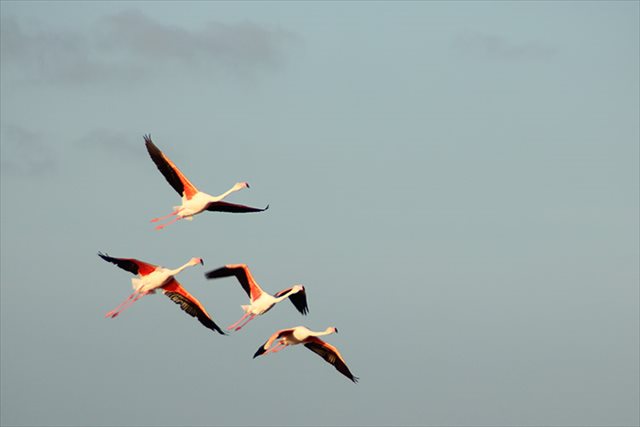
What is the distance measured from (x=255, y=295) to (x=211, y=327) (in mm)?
2620

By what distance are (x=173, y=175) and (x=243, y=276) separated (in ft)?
19.1

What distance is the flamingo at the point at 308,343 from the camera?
75.2 metres

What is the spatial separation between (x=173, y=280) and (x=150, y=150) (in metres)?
5.55

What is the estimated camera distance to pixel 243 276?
78688mm

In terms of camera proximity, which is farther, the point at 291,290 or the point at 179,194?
the point at 291,290

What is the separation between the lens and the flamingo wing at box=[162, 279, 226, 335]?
252 ft

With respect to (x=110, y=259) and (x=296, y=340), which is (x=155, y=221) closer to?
(x=110, y=259)

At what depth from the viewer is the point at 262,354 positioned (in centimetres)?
7406

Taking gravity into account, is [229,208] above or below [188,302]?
above

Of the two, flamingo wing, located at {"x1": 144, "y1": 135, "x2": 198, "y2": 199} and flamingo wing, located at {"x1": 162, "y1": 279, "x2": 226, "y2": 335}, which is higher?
flamingo wing, located at {"x1": 144, "y1": 135, "x2": 198, "y2": 199}

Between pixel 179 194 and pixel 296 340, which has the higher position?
pixel 179 194

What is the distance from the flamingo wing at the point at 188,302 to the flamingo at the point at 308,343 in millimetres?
2780

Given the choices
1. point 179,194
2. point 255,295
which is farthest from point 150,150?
point 255,295

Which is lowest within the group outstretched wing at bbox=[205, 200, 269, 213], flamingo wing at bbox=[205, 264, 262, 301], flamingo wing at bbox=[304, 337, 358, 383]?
flamingo wing at bbox=[304, 337, 358, 383]
